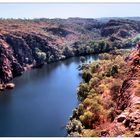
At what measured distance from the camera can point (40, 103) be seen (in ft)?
115

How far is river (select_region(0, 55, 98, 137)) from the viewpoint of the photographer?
→ 27538 millimetres

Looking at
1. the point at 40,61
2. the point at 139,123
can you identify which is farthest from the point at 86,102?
the point at 40,61

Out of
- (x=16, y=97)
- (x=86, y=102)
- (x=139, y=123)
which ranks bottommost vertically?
(x=16, y=97)

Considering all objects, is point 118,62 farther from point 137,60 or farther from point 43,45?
point 43,45

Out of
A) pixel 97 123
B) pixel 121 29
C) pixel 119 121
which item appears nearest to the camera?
pixel 119 121

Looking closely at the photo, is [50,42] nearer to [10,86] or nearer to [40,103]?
[10,86]

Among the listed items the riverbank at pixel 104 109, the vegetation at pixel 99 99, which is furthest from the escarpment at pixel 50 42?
the riverbank at pixel 104 109

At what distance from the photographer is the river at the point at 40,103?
2754 cm

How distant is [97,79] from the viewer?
3478 centimetres

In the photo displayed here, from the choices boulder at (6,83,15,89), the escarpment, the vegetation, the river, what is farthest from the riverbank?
the escarpment

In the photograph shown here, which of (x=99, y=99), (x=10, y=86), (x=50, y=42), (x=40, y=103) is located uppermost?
(x=99, y=99)

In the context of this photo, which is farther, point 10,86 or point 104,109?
point 10,86

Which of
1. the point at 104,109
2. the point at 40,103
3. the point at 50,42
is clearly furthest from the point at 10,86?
the point at 50,42

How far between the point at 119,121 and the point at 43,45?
48.7 meters
